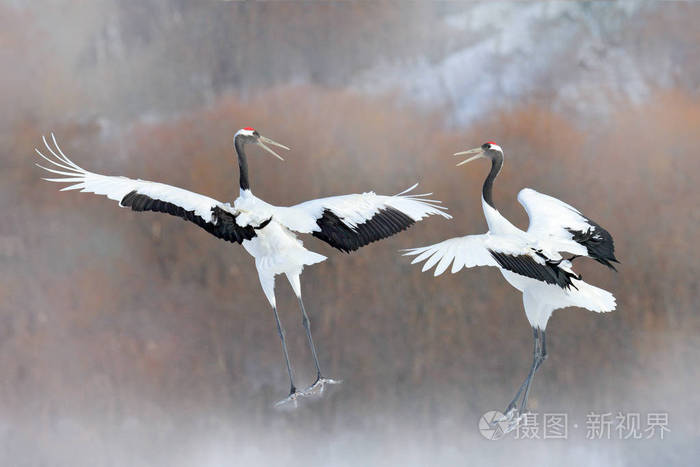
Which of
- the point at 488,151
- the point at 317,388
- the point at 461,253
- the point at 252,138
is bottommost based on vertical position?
the point at 317,388

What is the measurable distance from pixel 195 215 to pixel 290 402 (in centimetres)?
109

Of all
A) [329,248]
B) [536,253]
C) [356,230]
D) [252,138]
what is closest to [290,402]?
[329,248]

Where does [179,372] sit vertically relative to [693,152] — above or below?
below

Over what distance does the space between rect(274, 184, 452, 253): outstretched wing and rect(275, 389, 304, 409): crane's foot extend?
77 centimetres

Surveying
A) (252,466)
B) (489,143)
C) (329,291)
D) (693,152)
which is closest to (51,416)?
(252,466)

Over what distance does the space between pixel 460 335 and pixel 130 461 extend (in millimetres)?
1719

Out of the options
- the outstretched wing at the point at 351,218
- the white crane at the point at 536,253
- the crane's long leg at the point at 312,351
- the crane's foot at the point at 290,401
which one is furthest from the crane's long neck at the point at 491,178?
the crane's foot at the point at 290,401

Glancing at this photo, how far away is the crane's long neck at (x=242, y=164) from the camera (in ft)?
13.4

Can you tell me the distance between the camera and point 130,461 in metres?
4.41

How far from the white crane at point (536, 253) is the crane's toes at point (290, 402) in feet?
3.00

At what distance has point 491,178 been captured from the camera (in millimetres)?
4172

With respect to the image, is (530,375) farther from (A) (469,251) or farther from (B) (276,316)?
(B) (276,316)

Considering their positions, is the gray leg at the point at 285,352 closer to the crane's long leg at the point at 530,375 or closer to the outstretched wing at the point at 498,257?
the outstretched wing at the point at 498,257

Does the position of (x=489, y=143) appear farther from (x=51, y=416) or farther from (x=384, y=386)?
(x=51, y=416)
